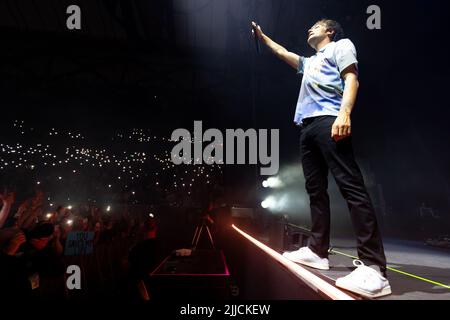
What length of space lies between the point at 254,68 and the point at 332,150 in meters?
4.31

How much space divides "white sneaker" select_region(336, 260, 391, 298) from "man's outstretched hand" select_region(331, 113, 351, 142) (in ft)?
1.94

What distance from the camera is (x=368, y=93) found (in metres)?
4.79

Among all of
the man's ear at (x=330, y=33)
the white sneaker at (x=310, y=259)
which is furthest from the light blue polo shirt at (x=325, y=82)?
the white sneaker at (x=310, y=259)

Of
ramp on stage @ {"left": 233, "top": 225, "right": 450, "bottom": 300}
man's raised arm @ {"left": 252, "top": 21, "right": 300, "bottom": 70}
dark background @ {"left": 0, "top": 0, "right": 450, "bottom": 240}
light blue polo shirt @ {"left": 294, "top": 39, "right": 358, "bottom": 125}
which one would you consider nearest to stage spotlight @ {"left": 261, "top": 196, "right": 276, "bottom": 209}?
dark background @ {"left": 0, "top": 0, "right": 450, "bottom": 240}

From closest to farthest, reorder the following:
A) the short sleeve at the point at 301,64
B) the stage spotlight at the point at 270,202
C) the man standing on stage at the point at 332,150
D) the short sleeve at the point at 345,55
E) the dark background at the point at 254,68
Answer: the man standing on stage at the point at 332,150 → the short sleeve at the point at 345,55 → the short sleeve at the point at 301,64 → the dark background at the point at 254,68 → the stage spotlight at the point at 270,202

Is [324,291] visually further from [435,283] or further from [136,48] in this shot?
[136,48]

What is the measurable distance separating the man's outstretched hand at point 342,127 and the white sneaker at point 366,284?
59 cm

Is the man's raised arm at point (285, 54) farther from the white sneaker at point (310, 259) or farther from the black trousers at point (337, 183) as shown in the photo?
the white sneaker at point (310, 259)

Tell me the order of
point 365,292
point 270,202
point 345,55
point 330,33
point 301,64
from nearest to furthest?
point 365,292
point 345,55
point 330,33
point 301,64
point 270,202

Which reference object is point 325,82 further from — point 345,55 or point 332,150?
point 332,150

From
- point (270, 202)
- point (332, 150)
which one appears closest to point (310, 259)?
point (332, 150)

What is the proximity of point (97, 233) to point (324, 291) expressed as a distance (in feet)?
18.7

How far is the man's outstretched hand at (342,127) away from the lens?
48.1 inches

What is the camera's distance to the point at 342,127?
1.22 m
